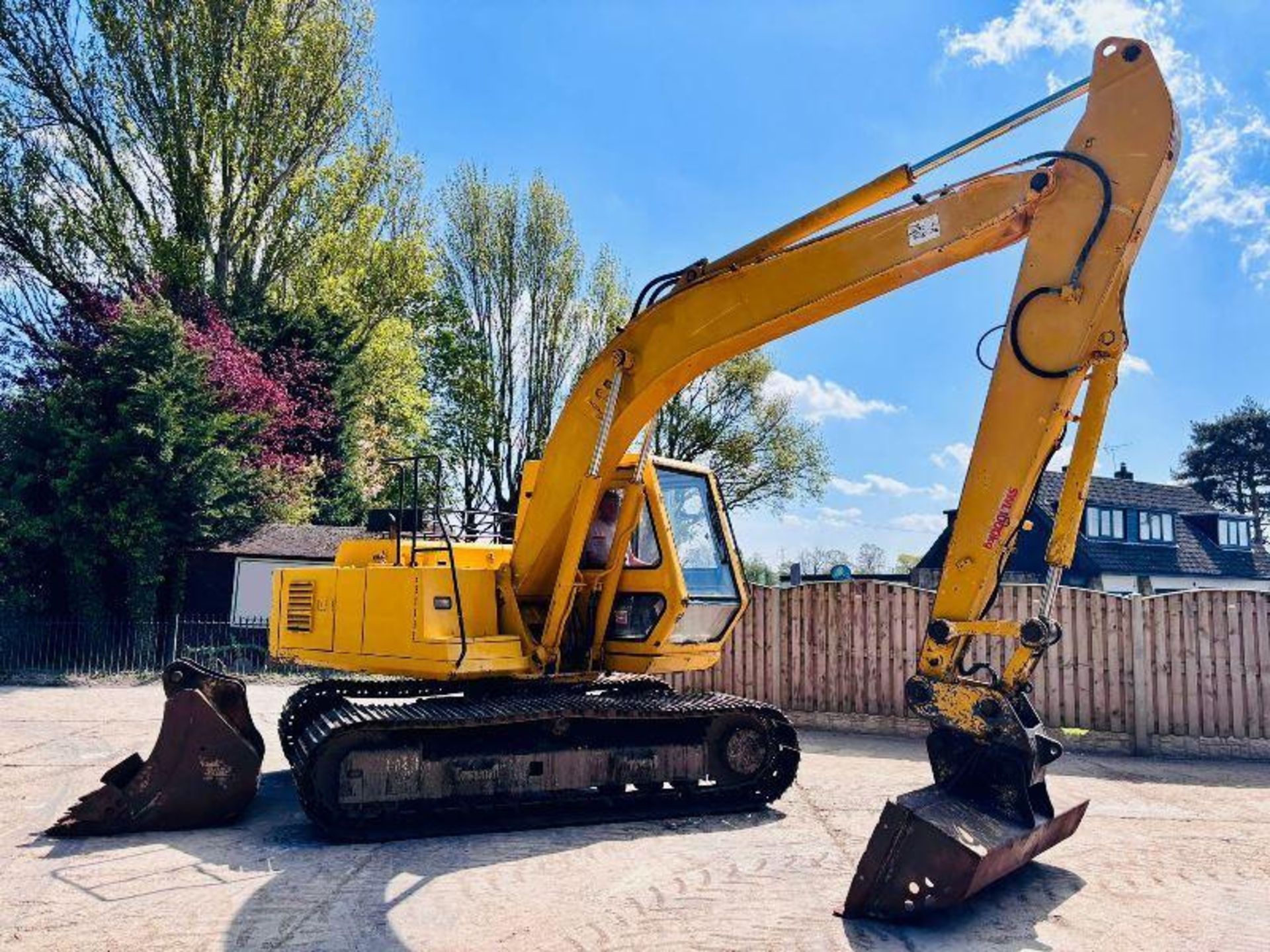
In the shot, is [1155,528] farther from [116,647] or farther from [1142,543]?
[116,647]

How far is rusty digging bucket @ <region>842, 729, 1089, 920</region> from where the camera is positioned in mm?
4738

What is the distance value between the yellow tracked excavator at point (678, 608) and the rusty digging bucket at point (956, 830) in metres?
0.02

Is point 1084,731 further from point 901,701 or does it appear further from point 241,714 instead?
point 241,714

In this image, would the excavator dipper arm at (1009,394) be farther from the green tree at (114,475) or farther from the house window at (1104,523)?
the house window at (1104,523)

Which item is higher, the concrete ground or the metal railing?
the metal railing

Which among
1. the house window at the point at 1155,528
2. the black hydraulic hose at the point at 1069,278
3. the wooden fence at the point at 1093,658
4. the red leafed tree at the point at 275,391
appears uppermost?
the red leafed tree at the point at 275,391

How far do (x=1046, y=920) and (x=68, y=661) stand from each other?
16650 millimetres

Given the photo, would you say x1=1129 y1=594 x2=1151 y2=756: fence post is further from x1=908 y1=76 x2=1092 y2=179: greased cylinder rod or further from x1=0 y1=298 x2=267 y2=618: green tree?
x1=0 y1=298 x2=267 y2=618: green tree

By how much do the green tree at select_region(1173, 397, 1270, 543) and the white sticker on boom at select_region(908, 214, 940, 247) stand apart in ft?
194

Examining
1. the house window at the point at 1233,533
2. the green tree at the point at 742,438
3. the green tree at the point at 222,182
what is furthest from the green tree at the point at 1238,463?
the green tree at the point at 222,182

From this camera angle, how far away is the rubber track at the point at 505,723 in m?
6.45

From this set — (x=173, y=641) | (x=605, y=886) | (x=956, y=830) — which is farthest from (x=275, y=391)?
(x=956, y=830)

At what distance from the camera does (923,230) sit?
5.66m

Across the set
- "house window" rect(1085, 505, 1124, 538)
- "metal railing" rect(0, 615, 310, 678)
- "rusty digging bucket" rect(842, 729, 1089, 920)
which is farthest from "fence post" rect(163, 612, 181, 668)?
"house window" rect(1085, 505, 1124, 538)
